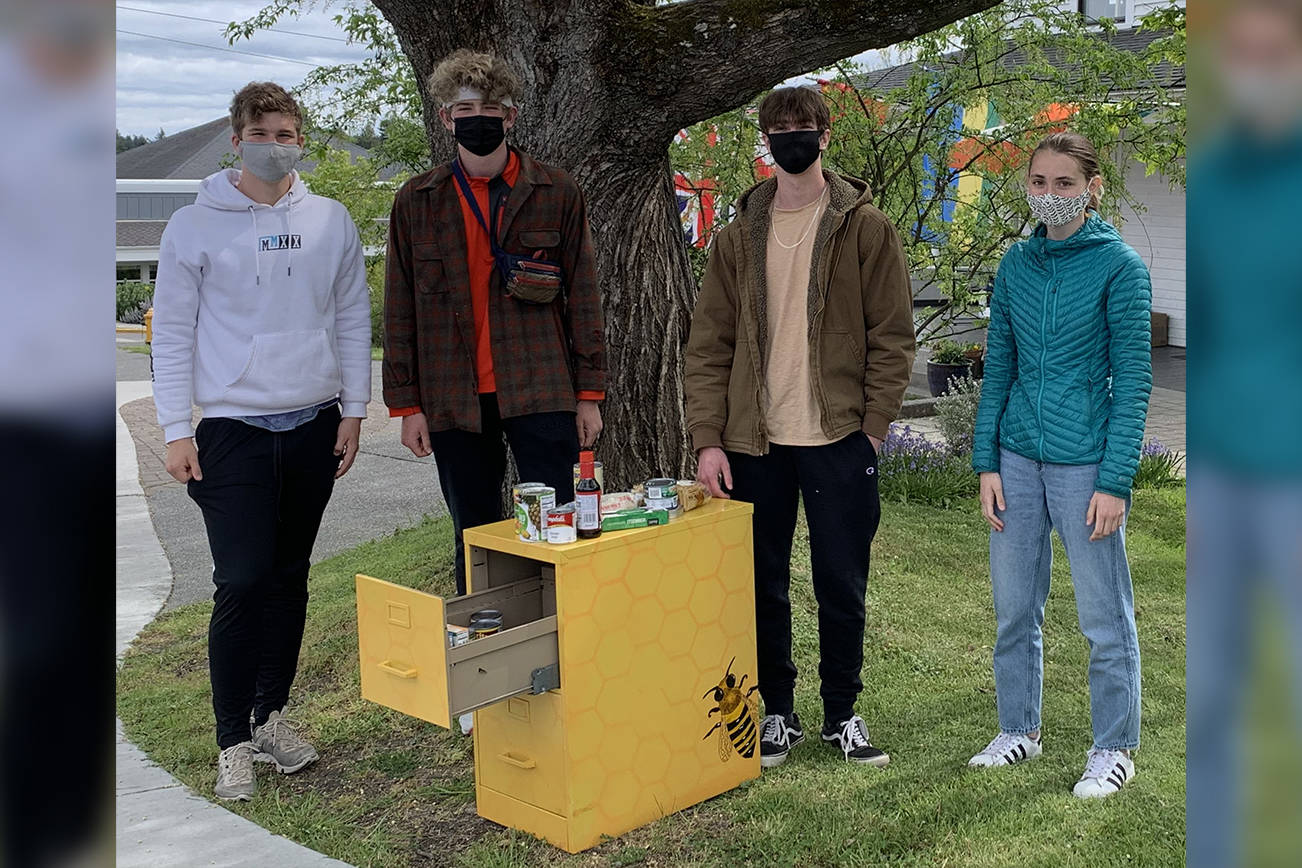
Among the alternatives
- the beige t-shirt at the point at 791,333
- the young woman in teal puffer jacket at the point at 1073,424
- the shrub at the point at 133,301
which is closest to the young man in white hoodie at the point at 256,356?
the beige t-shirt at the point at 791,333

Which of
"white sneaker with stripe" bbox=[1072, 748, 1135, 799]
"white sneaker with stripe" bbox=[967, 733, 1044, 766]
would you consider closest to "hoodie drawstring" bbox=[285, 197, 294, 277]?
"white sneaker with stripe" bbox=[967, 733, 1044, 766]

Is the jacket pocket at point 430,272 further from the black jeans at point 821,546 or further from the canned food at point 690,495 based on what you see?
the black jeans at point 821,546

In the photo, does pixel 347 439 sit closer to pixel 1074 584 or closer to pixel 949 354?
pixel 1074 584

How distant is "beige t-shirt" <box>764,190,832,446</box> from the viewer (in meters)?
4.25

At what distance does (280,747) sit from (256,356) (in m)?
1.49

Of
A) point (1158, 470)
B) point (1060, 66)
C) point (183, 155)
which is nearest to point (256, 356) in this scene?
point (1158, 470)

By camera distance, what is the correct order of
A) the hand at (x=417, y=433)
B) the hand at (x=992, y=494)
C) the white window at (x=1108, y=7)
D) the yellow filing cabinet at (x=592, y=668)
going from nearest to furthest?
the yellow filing cabinet at (x=592, y=668)
the hand at (x=992, y=494)
the hand at (x=417, y=433)
the white window at (x=1108, y=7)

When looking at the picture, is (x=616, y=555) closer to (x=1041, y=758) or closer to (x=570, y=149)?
(x=1041, y=758)

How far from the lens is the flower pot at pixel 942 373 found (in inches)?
530

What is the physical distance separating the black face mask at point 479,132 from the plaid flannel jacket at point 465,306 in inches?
5.5

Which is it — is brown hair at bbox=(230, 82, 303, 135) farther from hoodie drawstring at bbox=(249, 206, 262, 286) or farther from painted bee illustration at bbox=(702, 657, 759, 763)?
painted bee illustration at bbox=(702, 657, 759, 763)

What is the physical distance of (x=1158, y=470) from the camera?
971cm

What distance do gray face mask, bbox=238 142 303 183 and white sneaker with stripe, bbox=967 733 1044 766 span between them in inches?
116

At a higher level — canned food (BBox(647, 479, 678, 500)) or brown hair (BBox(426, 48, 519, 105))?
brown hair (BBox(426, 48, 519, 105))
